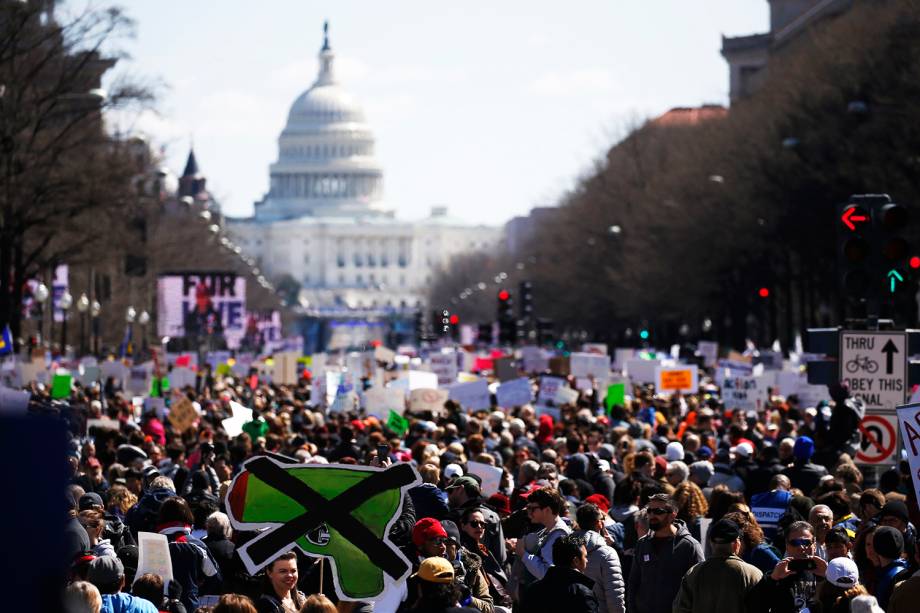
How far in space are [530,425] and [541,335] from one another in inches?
1862

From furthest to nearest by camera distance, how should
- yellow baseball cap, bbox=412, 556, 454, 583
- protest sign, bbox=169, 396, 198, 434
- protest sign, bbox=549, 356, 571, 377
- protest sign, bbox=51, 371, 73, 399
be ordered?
1. protest sign, bbox=549, 356, 571, 377
2. protest sign, bbox=51, 371, 73, 399
3. protest sign, bbox=169, 396, 198, 434
4. yellow baseball cap, bbox=412, 556, 454, 583

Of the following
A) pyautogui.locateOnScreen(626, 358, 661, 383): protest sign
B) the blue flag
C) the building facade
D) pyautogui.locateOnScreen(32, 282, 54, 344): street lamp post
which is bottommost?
pyautogui.locateOnScreen(626, 358, 661, 383): protest sign

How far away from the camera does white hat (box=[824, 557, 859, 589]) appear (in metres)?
8.30

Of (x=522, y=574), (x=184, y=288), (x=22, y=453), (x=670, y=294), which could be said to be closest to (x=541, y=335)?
(x=670, y=294)

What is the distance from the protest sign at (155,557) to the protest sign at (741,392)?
18.0 m

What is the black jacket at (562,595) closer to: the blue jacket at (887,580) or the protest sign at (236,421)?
the blue jacket at (887,580)

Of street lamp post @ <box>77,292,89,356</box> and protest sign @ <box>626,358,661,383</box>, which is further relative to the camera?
street lamp post @ <box>77,292,89,356</box>

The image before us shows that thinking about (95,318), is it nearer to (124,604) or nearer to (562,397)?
(562,397)

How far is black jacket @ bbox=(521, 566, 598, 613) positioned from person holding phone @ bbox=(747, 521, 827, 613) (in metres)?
0.77

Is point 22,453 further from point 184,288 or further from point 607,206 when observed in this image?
point 607,206

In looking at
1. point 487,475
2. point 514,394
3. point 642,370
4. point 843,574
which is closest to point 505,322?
point 642,370

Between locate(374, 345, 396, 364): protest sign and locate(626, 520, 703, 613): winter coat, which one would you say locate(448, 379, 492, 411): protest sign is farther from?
locate(374, 345, 396, 364): protest sign

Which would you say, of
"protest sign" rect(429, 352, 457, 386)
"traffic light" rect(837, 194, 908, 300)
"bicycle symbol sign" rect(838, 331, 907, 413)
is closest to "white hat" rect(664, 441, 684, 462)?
"bicycle symbol sign" rect(838, 331, 907, 413)

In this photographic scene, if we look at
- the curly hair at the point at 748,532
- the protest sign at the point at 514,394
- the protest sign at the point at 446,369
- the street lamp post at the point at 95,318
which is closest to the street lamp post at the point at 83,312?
the street lamp post at the point at 95,318
